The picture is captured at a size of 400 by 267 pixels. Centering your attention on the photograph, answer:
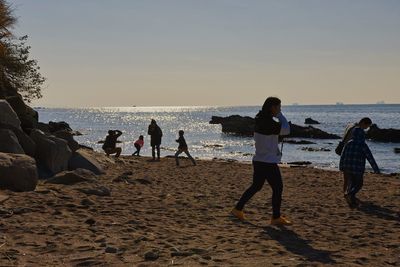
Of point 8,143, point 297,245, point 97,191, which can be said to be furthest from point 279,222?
point 8,143

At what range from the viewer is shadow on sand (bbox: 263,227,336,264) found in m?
6.15

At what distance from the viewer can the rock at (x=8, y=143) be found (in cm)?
1091

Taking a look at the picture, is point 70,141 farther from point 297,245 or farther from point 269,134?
point 297,245

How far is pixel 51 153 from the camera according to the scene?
505 inches

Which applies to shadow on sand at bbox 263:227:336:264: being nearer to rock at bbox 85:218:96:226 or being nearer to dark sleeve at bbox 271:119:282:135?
dark sleeve at bbox 271:119:282:135

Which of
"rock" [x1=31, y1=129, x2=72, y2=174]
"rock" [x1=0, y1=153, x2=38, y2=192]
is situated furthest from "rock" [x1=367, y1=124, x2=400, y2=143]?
"rock" [x1=0, y1=153, x2=38, y2=192]

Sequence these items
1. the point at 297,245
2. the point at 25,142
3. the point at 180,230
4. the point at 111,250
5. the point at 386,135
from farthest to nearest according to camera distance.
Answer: the point at 386,135
the point at 25,142
the point at 180,230
the point at 297,245
the point at 111,250

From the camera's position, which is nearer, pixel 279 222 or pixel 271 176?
pixel 271 176

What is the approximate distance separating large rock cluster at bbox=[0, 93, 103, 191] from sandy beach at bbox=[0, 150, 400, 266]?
385 mm

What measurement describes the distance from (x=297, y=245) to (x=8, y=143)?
7.23m

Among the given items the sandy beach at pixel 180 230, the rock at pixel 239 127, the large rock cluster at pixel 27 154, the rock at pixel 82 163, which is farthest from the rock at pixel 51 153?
the rock at pixel 239 127

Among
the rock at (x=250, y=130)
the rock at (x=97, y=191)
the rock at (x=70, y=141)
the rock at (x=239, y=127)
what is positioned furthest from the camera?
the rock at (x=239, y=127)

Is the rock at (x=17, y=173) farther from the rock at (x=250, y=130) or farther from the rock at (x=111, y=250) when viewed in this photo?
the rock at (x=250, y=130)

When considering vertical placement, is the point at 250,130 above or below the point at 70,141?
below
